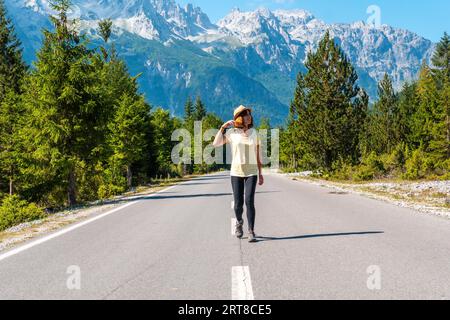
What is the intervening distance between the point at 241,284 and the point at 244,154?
3.32m

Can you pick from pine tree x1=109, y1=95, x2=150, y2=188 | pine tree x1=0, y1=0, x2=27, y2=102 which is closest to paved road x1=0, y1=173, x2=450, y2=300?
pine tree x1=109, y1=95, x2=150, y2=188

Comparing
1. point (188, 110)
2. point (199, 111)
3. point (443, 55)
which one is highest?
point (443, 55)

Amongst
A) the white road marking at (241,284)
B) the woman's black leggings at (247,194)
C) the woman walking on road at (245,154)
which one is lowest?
the white road marking at (241,284)

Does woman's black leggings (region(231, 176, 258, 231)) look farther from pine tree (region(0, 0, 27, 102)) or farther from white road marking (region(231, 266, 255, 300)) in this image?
pine tree (region(0, 0, 27, 102))

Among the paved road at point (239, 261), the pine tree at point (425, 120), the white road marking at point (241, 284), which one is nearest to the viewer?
the white road marking at point (241, 284)

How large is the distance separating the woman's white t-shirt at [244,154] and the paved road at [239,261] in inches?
50.9

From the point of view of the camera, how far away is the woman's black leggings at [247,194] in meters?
8.11

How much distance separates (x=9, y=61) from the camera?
4747 cm

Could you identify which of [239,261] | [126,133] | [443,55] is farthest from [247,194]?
[443,55]

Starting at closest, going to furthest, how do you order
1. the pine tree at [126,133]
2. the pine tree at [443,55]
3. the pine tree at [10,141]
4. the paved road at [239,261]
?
the paved road at [239,261], the pine tree at [10,141], the pine tree at [126,133], the pine tree at [443,55]

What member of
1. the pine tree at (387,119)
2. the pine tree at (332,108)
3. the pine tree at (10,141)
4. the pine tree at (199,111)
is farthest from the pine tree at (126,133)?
the pine tree at (199,111)

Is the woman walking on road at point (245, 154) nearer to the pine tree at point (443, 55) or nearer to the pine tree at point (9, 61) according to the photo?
the pine tree at point (9, 61)

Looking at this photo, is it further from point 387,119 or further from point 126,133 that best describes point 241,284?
point 387,119
